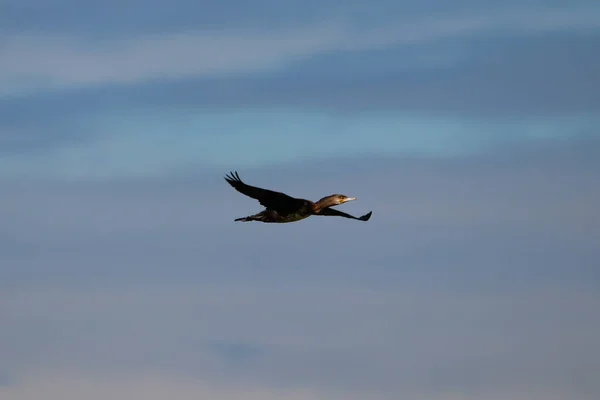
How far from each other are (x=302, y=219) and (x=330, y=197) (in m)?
2.30

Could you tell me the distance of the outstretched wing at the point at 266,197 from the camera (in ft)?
458

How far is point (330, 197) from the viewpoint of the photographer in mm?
141000

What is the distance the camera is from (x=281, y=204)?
460ft

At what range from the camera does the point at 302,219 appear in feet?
467

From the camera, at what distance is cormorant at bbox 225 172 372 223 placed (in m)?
140

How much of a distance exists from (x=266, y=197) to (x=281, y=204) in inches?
40.0

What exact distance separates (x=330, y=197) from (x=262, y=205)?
3.71 m

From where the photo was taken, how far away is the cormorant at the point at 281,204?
139750 millimetres

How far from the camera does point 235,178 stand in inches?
5531

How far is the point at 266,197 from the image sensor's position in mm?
139750

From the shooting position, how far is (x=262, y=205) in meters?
141

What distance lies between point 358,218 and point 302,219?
12.1ft

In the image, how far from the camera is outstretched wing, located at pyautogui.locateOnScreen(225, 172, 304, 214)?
458 ft

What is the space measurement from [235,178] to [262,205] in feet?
6.86
